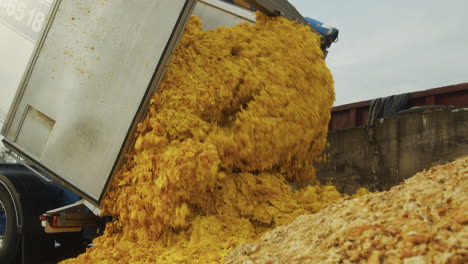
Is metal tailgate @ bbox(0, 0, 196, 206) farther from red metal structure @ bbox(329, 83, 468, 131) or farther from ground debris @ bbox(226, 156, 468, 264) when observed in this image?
red metal structure @ bbox(329, 83, 468, 131)

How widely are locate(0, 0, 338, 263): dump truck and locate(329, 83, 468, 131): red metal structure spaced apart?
2840 mm

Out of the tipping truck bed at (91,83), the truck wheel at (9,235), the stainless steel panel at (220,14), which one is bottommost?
the truck wheel at (9,235)

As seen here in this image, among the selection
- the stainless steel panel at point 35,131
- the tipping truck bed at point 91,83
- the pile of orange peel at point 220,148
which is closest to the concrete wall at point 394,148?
the pile of orange peel at point 220,148

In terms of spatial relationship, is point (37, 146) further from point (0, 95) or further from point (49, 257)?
point (49, 257)

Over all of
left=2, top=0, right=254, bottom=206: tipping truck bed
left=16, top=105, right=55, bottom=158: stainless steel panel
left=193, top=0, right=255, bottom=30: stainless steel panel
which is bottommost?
left=16, top=105, right=55, bottom=158: stainless steel panel

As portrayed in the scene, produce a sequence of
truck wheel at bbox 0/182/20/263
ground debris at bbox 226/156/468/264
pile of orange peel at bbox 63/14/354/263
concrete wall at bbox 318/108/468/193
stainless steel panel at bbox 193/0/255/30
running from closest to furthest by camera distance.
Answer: ground debris at bbox 226/156/468/264
pile of orange peel at bbox 63/14/354/263
stainless steel panel at bbox 193/0/255/30
truck wheel at bbox 0/182/20/263
concrete wall at bbox 318/108/468/193

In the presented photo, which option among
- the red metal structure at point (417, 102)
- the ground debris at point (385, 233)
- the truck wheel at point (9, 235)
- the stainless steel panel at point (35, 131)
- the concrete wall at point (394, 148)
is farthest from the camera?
the red metal structure at point (417, 102)

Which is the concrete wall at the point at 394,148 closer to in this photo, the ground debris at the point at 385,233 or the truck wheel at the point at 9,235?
the ground debris at the point at 385,233

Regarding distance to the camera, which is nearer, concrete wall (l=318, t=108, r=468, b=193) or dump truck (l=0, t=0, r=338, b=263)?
dump truck (l=0, t=0, r=338, b=263)

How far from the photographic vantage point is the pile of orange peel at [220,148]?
291cm

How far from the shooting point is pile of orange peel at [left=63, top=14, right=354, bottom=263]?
2.91 meters

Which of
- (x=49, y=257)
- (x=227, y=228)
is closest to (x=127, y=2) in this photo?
(x=227, y=228)

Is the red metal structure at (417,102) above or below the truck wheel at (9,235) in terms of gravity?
above

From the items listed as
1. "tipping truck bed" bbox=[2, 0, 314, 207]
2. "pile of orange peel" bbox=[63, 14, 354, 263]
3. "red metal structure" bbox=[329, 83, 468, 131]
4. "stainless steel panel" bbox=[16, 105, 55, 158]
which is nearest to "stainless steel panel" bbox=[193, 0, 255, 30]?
"pile of orange peel" bbox=[63, 14, 354, 263]
